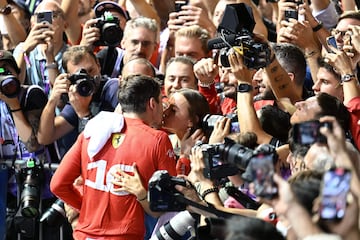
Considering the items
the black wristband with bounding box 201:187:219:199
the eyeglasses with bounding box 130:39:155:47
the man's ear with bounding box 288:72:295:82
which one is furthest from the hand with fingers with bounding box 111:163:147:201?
the eyeglasses with bounding box 130:39:155:47

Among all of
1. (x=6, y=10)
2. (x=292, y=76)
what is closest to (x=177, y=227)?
(x=292, y=76)

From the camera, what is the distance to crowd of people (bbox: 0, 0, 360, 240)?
4695 millimetres

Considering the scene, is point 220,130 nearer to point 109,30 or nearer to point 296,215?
point 109,30

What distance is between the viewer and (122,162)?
271 inches

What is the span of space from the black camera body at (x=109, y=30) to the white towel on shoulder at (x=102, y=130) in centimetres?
213

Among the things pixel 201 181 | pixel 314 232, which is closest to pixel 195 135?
pixel 201 181

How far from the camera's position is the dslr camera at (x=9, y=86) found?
831cm

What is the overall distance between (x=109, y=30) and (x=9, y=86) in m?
1.10

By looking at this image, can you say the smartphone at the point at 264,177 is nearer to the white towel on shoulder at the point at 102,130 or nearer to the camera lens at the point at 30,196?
the white towel on shoulder at the point at 102,130

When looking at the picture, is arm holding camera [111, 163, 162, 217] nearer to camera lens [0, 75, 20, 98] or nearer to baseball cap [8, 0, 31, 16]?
camera lens [0, 75, 20, 98]

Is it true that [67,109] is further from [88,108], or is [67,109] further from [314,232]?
[314,232]

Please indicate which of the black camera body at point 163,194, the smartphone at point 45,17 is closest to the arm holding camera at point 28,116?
the smartphone at point 45,17

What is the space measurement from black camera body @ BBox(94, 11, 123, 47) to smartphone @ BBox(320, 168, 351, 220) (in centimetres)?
510

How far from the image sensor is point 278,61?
25.2 ft
